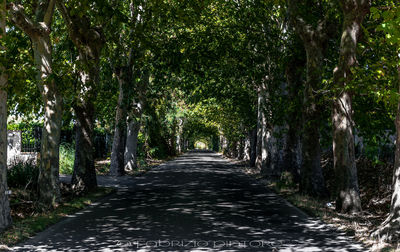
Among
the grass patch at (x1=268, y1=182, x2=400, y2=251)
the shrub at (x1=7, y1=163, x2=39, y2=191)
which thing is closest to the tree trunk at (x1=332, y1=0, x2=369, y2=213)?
the grass patch at (x1=268, y1=182, x2=400, y2=251)

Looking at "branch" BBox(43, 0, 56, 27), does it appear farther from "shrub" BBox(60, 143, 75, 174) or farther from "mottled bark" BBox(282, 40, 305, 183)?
"shrub" BBox(60, 143, 75, 174)

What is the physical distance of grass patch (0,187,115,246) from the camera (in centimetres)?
740

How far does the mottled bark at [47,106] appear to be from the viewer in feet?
35.3

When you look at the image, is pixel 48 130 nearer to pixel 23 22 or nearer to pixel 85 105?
pixel 23 22

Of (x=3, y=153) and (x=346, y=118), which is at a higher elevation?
(x=346, y=118)

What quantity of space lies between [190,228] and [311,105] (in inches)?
257

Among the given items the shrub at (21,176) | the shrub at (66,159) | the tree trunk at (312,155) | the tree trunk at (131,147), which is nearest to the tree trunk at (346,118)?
the tree trunk at (312,155)

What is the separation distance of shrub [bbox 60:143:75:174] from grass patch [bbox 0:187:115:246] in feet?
28.4

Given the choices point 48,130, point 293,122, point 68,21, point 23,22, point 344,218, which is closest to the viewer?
point 344,218

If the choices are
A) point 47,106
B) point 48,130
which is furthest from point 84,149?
point 47,106

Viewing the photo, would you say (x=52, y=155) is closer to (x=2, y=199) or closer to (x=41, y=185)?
(x=41, y=185)

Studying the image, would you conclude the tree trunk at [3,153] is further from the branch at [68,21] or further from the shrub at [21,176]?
the shrub at [21,176]

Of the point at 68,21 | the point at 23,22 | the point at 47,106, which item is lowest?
the point at 47,106

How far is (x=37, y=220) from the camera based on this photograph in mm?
8953
